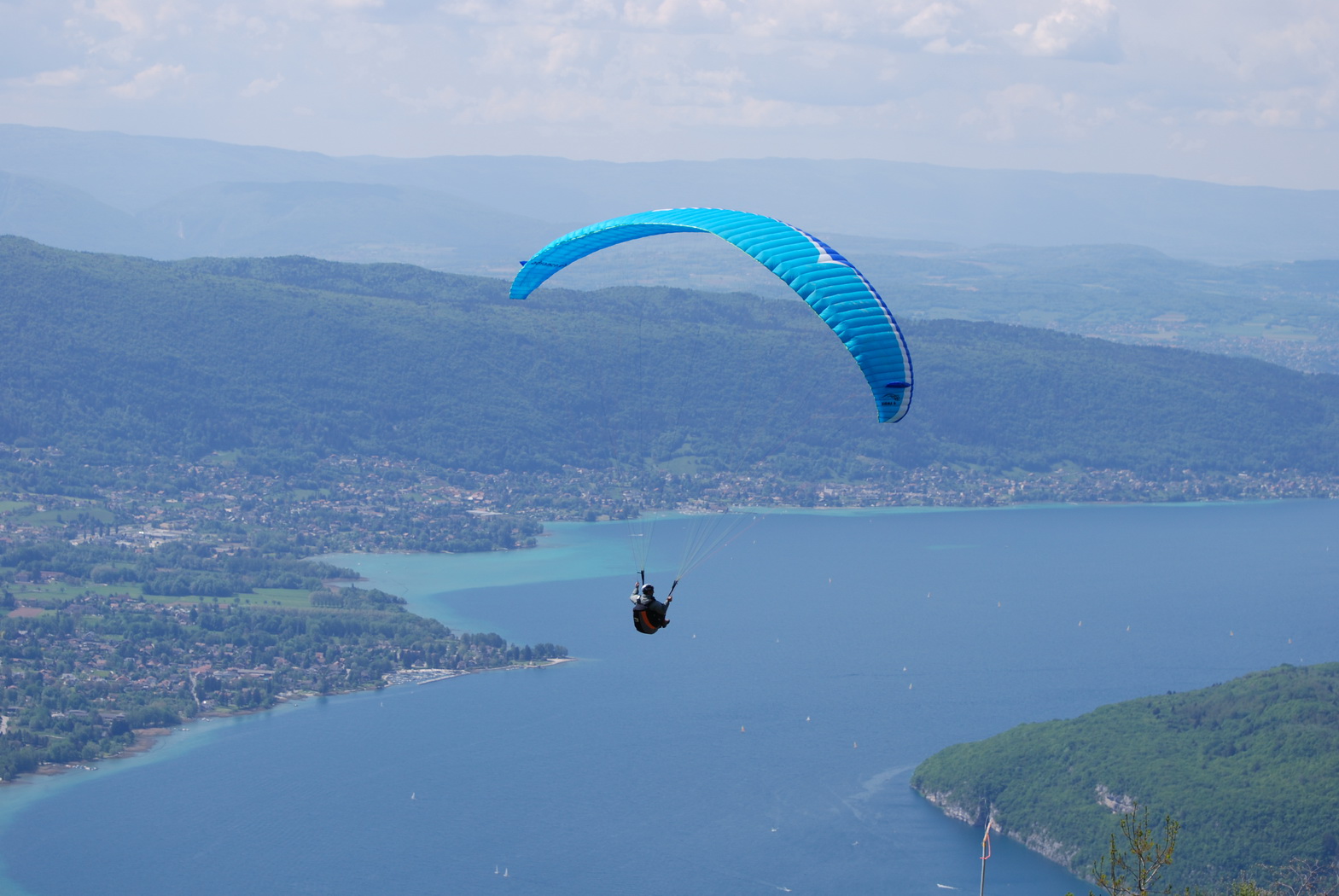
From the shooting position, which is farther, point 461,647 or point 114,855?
point 461,647

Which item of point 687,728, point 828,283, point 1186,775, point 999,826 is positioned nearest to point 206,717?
point 687,728

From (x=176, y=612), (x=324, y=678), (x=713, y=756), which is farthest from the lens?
(x=176, y=612)

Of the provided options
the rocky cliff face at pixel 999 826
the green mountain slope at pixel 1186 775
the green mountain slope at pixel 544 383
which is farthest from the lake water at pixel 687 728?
the green mountain slope at pixel 544 383

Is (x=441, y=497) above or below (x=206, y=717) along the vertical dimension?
above

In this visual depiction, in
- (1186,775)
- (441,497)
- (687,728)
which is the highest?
(1186,775)

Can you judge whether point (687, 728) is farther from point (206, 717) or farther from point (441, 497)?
point (441, 497)

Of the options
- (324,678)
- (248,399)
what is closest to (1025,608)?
(324,678)

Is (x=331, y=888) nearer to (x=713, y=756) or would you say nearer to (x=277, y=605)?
(x=713, y=756)

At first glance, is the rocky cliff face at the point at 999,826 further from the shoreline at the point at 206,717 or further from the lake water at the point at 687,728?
the shoreline at the point at 206,717
